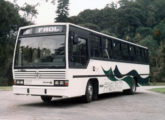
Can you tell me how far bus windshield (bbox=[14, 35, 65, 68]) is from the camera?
12.7 m

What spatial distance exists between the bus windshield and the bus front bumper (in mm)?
824

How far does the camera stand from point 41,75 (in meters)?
12.8

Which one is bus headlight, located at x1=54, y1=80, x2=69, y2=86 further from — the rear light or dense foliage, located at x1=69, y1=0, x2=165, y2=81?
dense foliage, located at x1=69, y1=0, x2=165, y2=81

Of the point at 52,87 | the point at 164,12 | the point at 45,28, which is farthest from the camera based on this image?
the point at 164,12

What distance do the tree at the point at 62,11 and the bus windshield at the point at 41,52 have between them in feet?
210

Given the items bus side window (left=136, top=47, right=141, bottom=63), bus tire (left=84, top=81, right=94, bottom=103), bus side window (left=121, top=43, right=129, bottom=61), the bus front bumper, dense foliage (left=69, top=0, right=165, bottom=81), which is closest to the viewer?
the bus front bumper

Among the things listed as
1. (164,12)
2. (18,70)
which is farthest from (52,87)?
(164,12)

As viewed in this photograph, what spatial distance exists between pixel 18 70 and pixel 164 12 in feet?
298

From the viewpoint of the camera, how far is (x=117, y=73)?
18.2 meters

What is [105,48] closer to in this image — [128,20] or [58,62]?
[58,62]

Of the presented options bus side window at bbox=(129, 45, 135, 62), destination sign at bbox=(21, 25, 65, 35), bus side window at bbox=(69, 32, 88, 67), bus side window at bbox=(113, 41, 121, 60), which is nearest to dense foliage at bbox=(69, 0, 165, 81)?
bus side window at bbox=(129, 45, 135, 62)

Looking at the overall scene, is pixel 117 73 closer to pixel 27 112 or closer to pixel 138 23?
pixel 27 112

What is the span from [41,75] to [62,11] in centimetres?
6669

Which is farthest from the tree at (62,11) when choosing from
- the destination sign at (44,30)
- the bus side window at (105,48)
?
the destination sign at (44,30)
